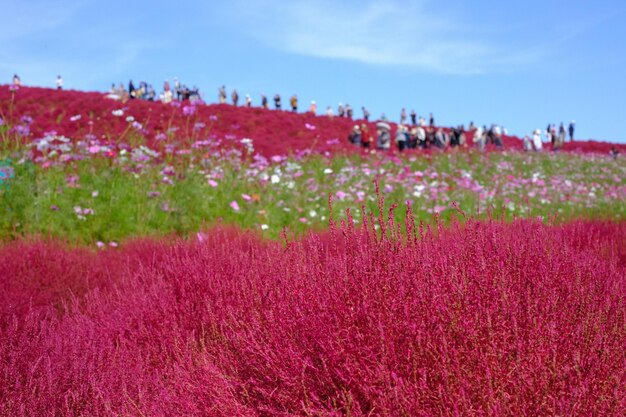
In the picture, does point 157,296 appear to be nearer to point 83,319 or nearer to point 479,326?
point 83,319

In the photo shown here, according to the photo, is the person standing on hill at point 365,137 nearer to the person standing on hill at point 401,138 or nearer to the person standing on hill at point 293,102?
the person standing on hill at point 401,138

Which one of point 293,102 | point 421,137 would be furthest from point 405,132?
point 293,102

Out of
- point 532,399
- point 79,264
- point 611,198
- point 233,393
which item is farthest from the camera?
point 611,198

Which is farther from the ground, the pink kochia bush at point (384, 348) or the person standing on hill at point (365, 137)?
the person standing on hill at point (365, 137)

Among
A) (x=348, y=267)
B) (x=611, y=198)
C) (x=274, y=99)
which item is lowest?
(x=611, y=198)

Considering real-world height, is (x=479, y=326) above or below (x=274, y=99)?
below

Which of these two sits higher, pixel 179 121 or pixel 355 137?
pixel 179 121

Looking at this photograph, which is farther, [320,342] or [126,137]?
[126,137]

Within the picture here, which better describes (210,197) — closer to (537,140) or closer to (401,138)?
(401,138)

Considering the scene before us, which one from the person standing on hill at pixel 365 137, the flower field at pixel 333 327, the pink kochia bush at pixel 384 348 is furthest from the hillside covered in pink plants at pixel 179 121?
the pink kochia bush at pixel 384 348

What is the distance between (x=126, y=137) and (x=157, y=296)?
1058 centimetres

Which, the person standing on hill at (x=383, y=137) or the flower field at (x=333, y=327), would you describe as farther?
the person standing on hill at (x=383, y=137)

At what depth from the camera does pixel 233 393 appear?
2.56m

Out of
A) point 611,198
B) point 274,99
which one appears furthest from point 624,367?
point 274,99
